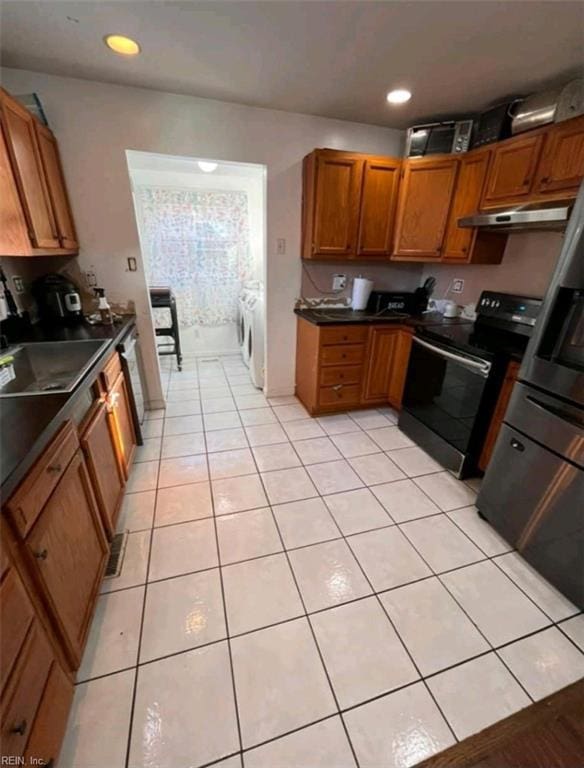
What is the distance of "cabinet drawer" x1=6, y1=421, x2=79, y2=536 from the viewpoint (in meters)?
0.84

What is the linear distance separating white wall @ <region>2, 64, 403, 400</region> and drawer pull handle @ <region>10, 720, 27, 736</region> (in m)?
2.41

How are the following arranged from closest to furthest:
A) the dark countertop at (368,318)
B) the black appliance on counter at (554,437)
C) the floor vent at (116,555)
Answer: the black appliance on counter at (554,437), the floor vent at (116,555), the dark countertop at (368,318)

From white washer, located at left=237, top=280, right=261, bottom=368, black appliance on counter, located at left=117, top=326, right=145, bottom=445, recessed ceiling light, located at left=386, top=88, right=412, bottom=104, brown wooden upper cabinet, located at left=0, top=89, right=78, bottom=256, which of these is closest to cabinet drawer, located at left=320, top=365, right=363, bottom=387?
white washer, located at left=237, top=280, right=261, bottom=368

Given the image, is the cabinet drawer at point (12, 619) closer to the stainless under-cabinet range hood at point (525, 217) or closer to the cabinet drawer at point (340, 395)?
the cabinet drawer at point (340, 395)

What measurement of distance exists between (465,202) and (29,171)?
2848 millimetres

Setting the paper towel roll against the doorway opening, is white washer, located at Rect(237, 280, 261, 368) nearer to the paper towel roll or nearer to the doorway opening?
the doorway opening

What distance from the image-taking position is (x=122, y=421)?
80.4 inches

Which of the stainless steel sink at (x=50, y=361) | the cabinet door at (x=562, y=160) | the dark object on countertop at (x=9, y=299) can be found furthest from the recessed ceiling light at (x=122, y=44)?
the cabinet door at (x=562, y=160)

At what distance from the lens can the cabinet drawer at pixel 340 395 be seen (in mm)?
2891

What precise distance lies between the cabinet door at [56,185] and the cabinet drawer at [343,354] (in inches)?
78.7

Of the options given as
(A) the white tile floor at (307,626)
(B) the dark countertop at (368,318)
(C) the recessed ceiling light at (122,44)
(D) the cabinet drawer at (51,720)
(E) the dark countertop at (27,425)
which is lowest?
(A) the white tile floor at (307,626)

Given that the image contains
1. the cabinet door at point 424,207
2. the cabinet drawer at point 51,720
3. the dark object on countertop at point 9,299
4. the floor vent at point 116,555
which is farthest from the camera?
the cabinet door at point 424,207

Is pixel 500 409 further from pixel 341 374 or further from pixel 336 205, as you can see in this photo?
pixel 336 205

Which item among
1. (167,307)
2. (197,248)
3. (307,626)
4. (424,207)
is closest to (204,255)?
(197,248)
